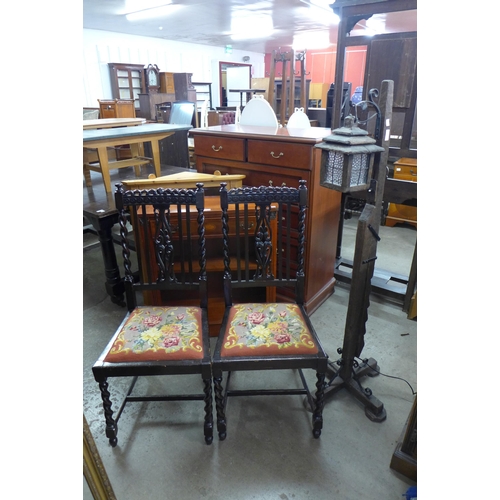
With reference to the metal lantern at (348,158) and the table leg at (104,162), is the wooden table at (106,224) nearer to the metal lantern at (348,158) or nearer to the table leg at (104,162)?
the table leg at (104,162)

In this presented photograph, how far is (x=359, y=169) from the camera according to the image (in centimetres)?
129

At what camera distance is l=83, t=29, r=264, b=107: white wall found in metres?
7.41

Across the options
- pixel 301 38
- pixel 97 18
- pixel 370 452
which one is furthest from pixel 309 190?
pixel 301 38

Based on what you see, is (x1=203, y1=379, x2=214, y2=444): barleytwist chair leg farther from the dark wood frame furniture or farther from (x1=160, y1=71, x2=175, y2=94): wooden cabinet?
(x1=160, y1=71, x2=175, y2=94): wooden cabinet

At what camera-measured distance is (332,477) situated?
140cm

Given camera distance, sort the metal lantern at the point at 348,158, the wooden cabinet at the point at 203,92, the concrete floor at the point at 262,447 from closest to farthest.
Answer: the metal lantern at the point at 348,158
the concrete floor at the point at 262,447
the wooden cabinet at the point at 203,92

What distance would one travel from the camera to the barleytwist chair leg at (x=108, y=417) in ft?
4.74

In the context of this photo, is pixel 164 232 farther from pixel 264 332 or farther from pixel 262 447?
pixel 262 447

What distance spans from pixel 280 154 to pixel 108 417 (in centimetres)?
158

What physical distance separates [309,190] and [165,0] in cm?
471

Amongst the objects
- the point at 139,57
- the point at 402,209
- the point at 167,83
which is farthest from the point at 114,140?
the point at 139,57

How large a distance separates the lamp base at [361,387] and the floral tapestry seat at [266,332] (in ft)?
1.31

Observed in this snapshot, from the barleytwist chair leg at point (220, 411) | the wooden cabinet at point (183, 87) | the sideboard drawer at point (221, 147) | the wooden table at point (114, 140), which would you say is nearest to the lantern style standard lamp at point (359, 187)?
the barleytwist chair leg at point (220, 411)

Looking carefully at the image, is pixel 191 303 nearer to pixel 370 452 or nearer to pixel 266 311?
pixel 266 311
